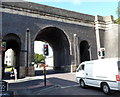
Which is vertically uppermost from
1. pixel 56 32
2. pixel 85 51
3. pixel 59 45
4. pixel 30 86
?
pixel 56 32

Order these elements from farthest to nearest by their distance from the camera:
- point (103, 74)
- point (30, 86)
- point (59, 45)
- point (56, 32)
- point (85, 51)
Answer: point (59, 45)
point (85, 51)
point (56, 32)
point (30, 86)
point (103, 74)

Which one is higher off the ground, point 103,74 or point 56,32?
point 56,32

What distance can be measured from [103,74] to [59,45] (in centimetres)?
2051

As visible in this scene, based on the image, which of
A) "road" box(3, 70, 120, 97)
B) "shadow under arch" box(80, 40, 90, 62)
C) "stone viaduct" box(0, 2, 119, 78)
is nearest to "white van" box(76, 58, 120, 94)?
"road" box(3, 70, 120, 97)

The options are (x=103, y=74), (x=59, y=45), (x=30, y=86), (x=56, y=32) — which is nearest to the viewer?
(x=103, y=74)

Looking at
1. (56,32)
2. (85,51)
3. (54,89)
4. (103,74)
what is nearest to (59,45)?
(56,32)

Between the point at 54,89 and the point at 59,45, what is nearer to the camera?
the point at 54,89

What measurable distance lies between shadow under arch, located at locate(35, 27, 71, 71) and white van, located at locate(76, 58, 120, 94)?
43.1ft

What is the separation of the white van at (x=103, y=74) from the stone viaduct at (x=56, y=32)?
1103cm

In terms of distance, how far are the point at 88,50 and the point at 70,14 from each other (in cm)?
831

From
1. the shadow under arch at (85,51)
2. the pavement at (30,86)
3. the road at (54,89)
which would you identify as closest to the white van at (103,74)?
the road at (54,89)

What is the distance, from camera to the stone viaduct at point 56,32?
18.8 m

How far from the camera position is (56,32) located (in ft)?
81.5

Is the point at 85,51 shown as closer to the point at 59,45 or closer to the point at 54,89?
the point at 59,45
